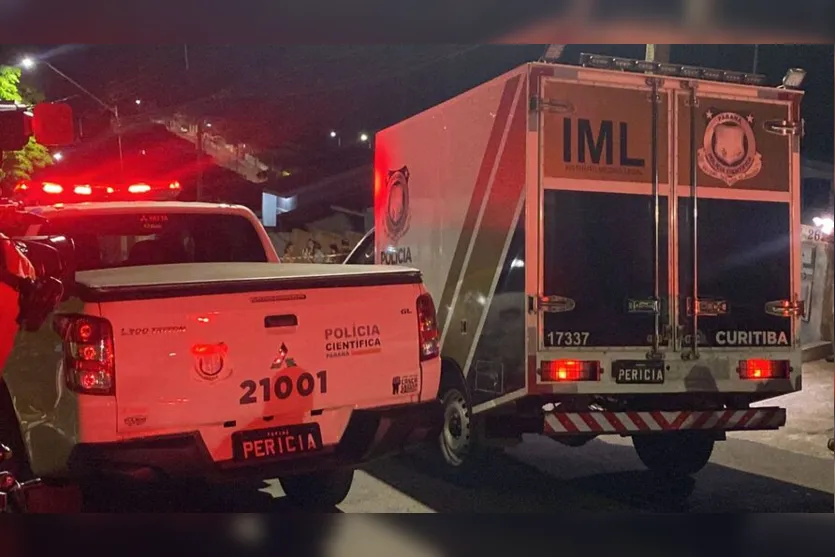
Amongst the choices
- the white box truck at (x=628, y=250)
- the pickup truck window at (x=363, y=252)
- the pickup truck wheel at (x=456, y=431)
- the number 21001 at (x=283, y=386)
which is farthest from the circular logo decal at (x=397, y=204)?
the number 21001 at (x=283, y=386)

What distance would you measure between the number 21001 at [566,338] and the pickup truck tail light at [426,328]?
1.05m

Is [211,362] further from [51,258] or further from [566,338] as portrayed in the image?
[566,338]

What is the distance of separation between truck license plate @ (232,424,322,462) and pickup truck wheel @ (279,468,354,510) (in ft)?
3.44

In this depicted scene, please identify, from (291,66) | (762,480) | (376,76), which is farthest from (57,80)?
(762,480)

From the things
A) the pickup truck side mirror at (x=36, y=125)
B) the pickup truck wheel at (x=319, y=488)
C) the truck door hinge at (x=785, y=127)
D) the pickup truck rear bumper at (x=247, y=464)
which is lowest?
the pickup truck wheel at (x=319, y=488)

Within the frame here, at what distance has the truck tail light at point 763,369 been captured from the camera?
5.45m

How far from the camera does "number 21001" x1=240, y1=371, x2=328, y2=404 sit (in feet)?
12.2

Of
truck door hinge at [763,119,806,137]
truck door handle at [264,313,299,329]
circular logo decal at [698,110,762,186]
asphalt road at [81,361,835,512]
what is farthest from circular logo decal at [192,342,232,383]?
truck door hinge at [763,119,806,137]

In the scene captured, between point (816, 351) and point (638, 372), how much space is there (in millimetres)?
1382

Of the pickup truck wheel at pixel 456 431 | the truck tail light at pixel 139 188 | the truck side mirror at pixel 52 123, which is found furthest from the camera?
the pickup truck wheel at pixel 456 431

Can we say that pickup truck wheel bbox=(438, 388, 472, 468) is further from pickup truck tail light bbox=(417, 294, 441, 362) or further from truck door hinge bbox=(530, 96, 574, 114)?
truck door hinge bbox=(530, 96, 574, 114)

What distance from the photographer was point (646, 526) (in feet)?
15.9

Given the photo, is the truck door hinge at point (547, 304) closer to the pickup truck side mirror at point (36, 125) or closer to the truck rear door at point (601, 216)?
the truck rear door at point (601, 216)

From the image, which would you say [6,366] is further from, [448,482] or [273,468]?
[448,482]
